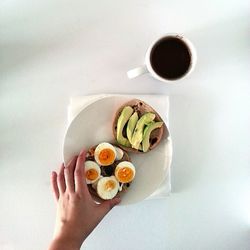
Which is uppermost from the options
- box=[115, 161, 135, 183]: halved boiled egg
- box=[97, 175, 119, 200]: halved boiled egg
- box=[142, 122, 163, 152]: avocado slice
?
box=[142, 122, 163, 152]: avocado slice

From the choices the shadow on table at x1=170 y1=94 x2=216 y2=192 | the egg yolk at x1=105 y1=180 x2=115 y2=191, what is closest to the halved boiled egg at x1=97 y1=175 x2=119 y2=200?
the egg yolk at x1=105 y1=180 x2=115 y2=191

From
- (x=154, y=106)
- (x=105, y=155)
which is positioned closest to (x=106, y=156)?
(x=105, y=155)

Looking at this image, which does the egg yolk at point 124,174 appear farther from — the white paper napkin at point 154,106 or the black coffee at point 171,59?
the black coffee at point 171,59

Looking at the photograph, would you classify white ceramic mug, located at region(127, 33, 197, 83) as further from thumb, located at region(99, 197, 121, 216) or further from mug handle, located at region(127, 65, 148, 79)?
thumb, located at region(99, 197, 121, 216)

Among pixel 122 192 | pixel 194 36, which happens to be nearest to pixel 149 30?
pixel 194 36

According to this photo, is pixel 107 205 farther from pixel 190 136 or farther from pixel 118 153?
pixel 190 136

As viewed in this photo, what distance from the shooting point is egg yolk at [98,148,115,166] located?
25.1 inches

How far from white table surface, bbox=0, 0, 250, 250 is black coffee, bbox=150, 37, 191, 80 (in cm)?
4

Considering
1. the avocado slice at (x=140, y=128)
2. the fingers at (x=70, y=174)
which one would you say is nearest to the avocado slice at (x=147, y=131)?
the avocado slice at (x=140, y=128)

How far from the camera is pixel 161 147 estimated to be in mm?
676

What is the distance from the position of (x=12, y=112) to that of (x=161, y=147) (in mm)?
266

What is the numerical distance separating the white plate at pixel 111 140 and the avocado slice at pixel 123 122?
2 cm

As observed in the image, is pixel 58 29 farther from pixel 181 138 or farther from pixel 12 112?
pixel 181 138

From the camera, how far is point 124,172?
65 centimetres
